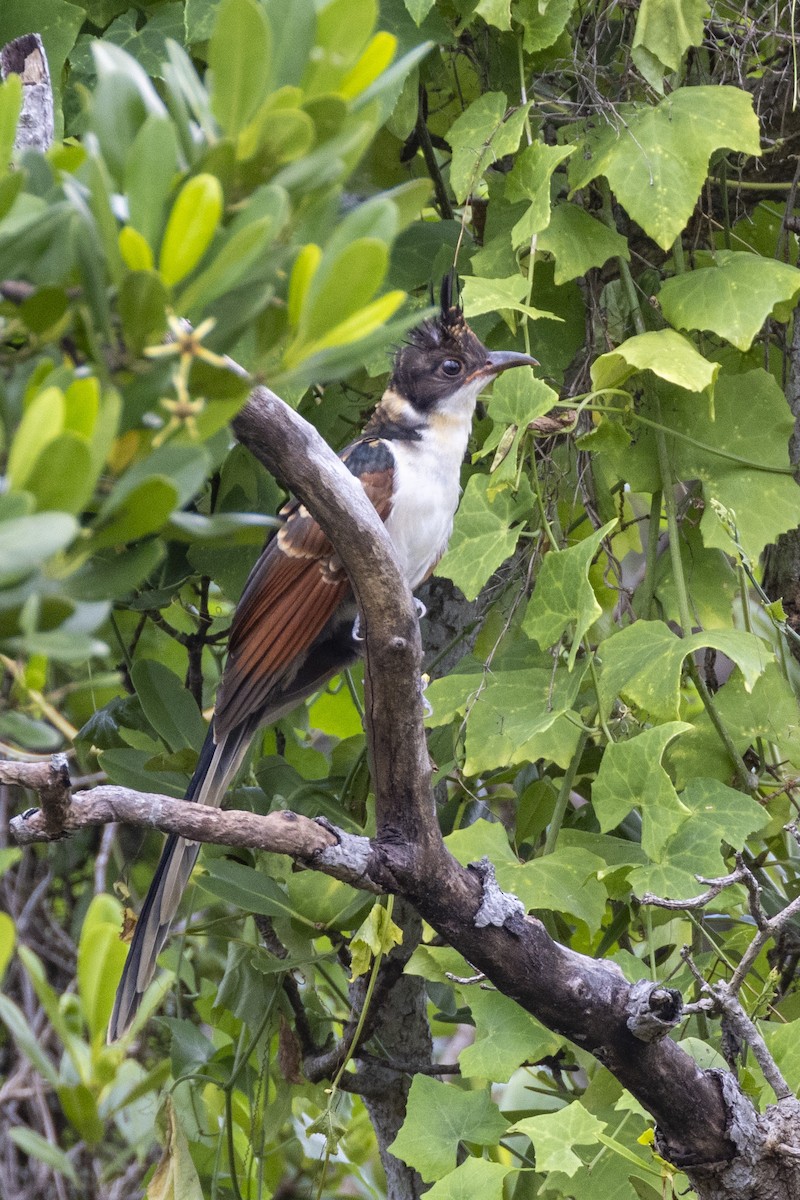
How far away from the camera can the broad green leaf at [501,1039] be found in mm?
1772

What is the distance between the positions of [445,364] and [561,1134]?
4.78ft

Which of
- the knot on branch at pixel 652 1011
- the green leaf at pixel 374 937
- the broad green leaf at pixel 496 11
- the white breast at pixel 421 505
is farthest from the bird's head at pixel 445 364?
the knot on branch at pixel 652 1011

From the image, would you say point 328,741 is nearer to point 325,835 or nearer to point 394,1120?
point 394,1120

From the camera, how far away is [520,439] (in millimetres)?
1965

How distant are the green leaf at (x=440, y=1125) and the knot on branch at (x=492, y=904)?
0.42m

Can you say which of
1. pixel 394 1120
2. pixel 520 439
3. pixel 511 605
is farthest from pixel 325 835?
pixel 394 1120

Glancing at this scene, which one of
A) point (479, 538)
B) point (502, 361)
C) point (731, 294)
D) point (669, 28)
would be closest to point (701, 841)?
point (479, 538)

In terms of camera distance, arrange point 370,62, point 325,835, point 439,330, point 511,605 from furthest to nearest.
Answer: point 439,330, point 511,605, point 325,835, point 370,62

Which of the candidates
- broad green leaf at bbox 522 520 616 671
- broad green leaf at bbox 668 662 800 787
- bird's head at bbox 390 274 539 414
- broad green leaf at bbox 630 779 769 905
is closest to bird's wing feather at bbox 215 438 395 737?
bird's head at bbox 390 274 539 414

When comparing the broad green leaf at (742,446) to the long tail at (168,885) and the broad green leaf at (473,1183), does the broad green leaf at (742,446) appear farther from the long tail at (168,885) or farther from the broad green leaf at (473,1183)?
the broad green leaf at (473,1183)

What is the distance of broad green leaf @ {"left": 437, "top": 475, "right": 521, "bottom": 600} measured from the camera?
2000 mm

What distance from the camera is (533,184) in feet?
6.69

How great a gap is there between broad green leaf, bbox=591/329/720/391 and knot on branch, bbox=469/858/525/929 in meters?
0.78

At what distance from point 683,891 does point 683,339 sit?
33.7 inches
